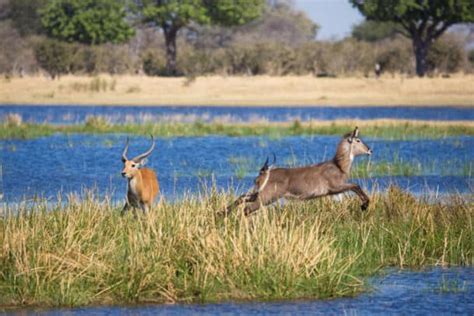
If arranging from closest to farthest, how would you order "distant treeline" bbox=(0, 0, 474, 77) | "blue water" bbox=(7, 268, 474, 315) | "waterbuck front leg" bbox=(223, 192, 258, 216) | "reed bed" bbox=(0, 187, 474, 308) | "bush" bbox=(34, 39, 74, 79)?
"blue water" bbox=(7, 268, 474, 315) → "reed bed" bbox=(0, 187, 474, 308) → "waterbuck front leg" bbox=(223, 192, 258, 216) → "bush" bbox=(34, 39, 74, 79) → "distant treeline" bbox=(0, 0, 474, 77)

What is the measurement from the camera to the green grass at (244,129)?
91.6ft

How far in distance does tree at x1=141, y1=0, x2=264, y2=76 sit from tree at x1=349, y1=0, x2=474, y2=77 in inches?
259

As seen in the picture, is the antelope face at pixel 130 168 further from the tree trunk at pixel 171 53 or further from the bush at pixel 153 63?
the bush at pixel 153 63

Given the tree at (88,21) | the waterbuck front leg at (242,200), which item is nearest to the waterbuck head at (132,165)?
the waterbuck front leg at (242,200)

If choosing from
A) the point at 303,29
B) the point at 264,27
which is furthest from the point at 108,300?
the point at 303,29

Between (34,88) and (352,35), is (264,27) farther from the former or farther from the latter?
(34,88)

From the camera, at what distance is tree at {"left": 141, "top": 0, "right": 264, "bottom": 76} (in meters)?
58.1

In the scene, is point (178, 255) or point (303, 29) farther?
point (303, 29)

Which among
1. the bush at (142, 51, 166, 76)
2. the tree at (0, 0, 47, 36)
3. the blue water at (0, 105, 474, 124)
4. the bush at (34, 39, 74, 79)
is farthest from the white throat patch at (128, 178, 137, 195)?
the tree at (0, 0, 47, 36)

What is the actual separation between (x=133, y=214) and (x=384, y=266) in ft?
10.3

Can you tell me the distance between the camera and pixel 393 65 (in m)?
58.9

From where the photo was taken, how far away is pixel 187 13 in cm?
5831

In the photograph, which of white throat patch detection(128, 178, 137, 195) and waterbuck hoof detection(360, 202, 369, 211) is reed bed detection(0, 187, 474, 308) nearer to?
waterbuck hoof detection(360, 202, 369, 211)

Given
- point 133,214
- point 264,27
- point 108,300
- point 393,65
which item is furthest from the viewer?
point 264,27
